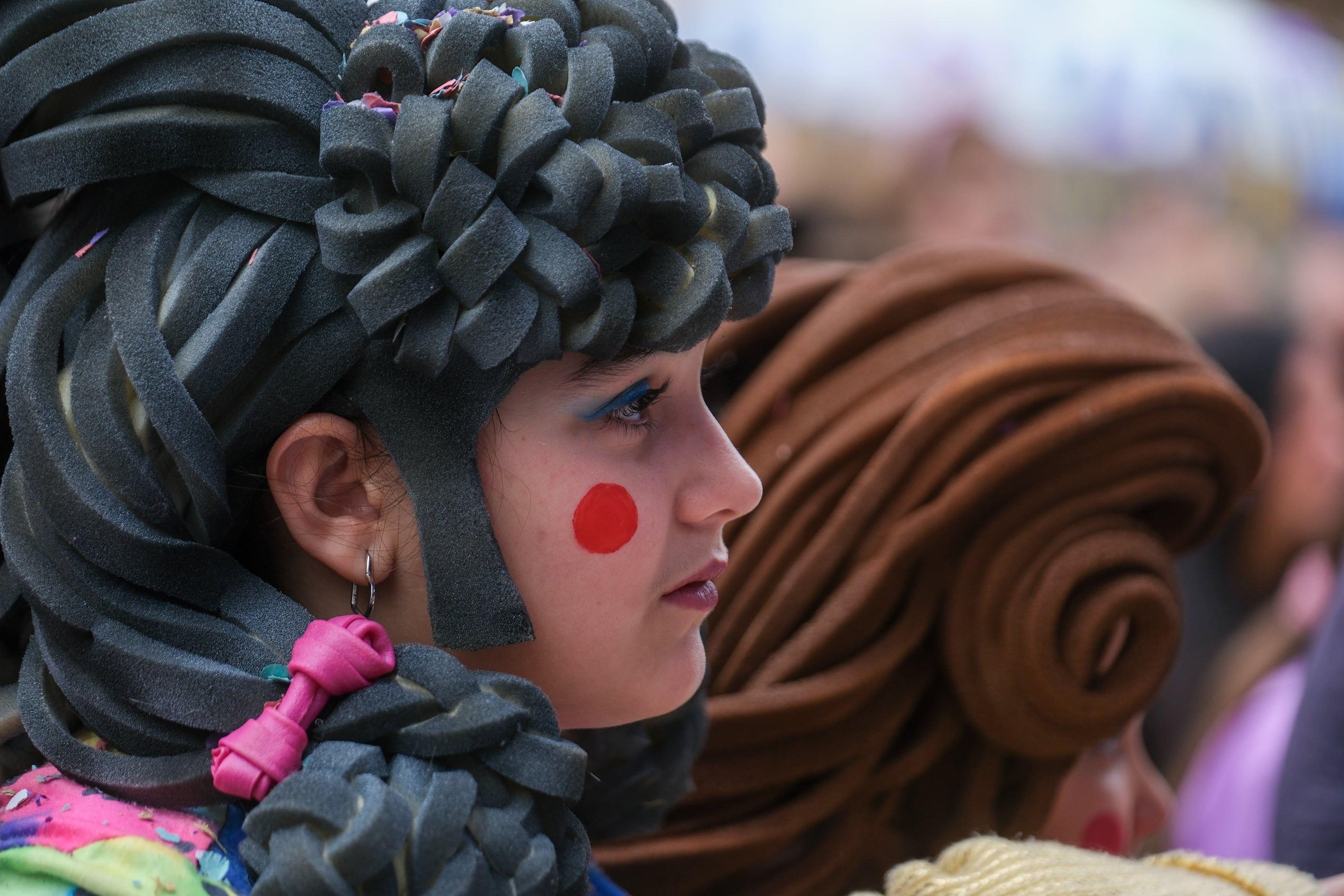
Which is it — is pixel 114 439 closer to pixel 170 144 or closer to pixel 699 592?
pixel 170 144

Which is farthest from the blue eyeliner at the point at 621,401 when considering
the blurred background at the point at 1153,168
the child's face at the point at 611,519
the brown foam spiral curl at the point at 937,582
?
the blurred background at the point at 1153,168

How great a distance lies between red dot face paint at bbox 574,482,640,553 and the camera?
0.84 m

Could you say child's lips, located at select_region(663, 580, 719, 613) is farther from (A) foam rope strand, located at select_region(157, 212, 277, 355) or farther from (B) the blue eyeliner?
(A) foam rope strand, located at select_region(157, 212, 277, 355)

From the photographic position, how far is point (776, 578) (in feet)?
4.15

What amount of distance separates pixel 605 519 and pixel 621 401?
8cm

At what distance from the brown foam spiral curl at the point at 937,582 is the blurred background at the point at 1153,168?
36.3 inches

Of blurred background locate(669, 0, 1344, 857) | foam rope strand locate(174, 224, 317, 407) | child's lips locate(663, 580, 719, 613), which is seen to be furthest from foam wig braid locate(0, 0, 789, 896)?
blurred background locate(669, 0, 1344, 857)

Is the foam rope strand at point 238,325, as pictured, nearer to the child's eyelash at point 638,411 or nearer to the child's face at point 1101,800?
the child's eyelash at point 638,411

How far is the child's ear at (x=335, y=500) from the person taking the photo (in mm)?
819

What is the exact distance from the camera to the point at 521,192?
2.49 ft

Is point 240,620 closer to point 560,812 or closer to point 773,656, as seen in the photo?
point 560,812

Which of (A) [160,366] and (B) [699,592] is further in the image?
(B) [699,592]

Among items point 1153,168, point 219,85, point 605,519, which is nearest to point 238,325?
point 219,85

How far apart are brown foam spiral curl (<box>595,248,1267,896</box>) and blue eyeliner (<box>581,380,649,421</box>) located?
444mm
